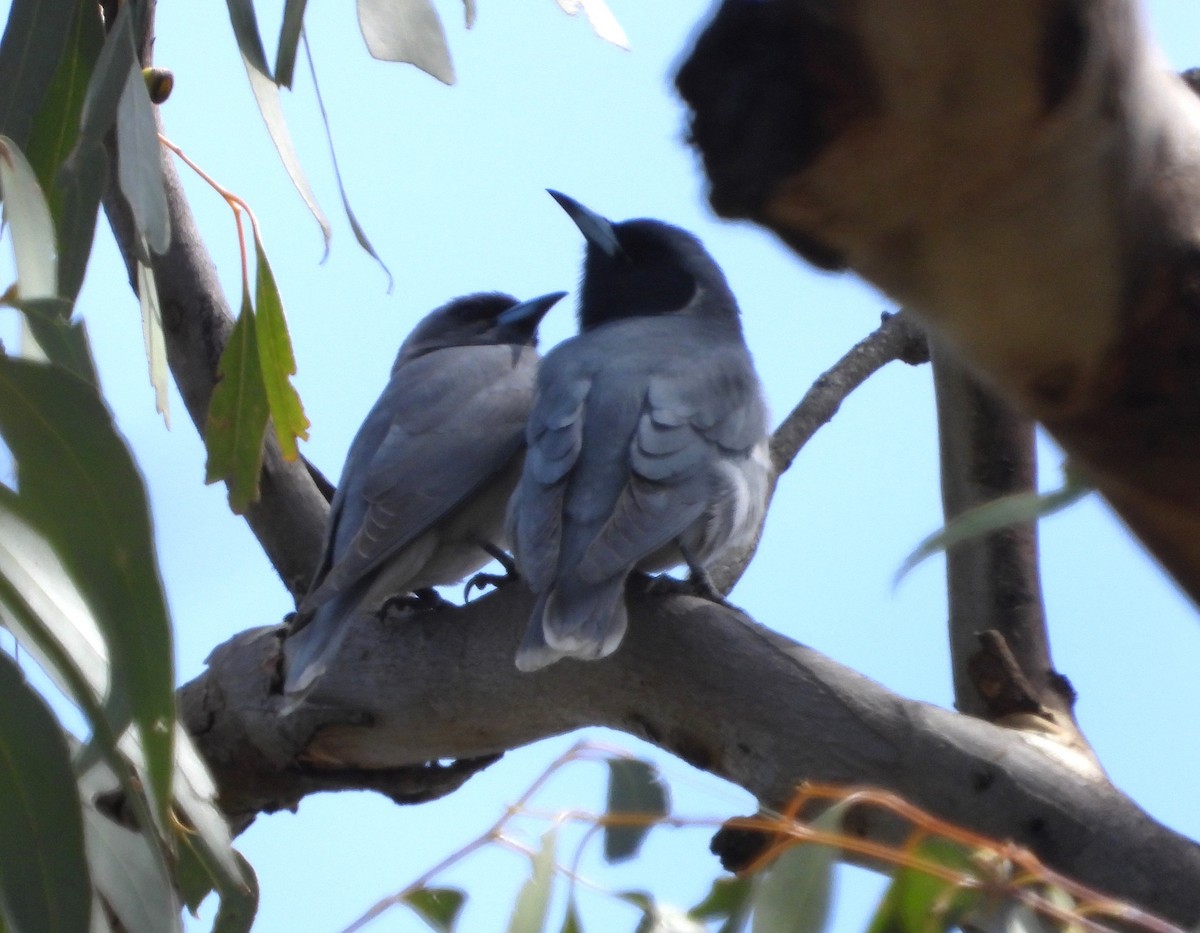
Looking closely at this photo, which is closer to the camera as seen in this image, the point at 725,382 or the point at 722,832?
the point at 722,832

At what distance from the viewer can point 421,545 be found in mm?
2373

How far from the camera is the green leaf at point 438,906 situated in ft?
4.78

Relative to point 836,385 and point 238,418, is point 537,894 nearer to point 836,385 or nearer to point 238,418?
point 238,418

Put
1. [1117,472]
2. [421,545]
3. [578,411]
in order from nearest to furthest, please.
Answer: [1117,472]
[578,411]
[421,545]

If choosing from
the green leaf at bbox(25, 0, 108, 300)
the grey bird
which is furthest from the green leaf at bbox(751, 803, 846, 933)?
the green leaf at bbox(25, 0, 108, 300)

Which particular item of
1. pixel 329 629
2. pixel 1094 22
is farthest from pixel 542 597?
pixel 1094 22

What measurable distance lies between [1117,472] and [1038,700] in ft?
2.69

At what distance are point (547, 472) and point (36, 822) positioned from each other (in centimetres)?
111

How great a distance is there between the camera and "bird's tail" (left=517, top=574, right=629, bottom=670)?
1503 millimetres

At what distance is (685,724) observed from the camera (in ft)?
4.58

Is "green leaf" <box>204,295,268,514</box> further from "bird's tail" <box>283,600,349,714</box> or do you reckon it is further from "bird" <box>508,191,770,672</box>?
"bird" <box>508,191,770,672</box>

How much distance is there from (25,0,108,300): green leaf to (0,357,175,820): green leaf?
0.51 meters

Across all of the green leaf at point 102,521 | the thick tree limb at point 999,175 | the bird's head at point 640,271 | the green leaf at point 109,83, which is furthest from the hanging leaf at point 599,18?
the bird's head at point 640,271

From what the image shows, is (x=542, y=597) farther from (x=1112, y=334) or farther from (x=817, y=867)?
(x=1112, y=334)
